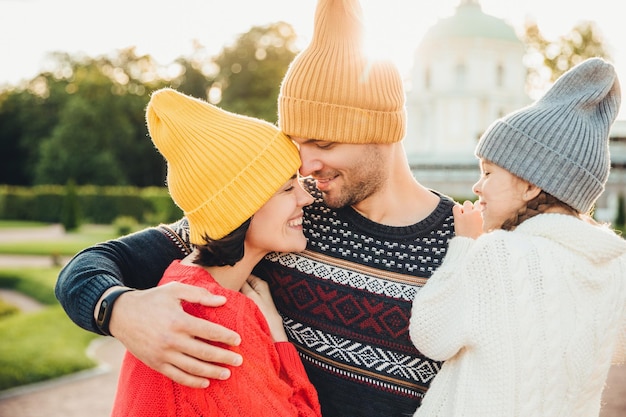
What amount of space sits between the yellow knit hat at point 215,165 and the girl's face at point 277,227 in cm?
7

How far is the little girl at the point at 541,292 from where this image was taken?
2.00m

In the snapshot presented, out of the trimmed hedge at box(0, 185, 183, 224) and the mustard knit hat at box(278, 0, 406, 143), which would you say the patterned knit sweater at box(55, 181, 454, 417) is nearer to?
the mustard knit hat at box(278, 0, 406, 143)

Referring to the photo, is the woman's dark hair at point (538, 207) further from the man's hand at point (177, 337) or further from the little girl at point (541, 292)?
the man's hand at point (177, 337)

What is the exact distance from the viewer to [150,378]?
82.0 inches

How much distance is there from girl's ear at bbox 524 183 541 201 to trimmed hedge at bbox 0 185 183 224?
25.1 m

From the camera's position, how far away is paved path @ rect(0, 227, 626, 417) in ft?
23.4

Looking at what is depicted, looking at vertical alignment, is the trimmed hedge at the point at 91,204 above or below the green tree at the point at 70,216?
below

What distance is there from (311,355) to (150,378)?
65 cm

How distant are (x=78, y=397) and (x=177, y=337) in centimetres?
634

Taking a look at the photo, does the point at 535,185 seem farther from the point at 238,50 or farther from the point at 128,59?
the point at 128,59

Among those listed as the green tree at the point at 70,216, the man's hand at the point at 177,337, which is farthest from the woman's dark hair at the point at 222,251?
the green tree at the point at 70,216

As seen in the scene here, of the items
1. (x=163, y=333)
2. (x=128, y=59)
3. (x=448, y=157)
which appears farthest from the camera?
(x=128, y=59)

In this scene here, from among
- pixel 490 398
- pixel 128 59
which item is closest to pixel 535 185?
pixel 490 398

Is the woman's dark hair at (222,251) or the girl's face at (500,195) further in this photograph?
the girl's face at (500,195)
